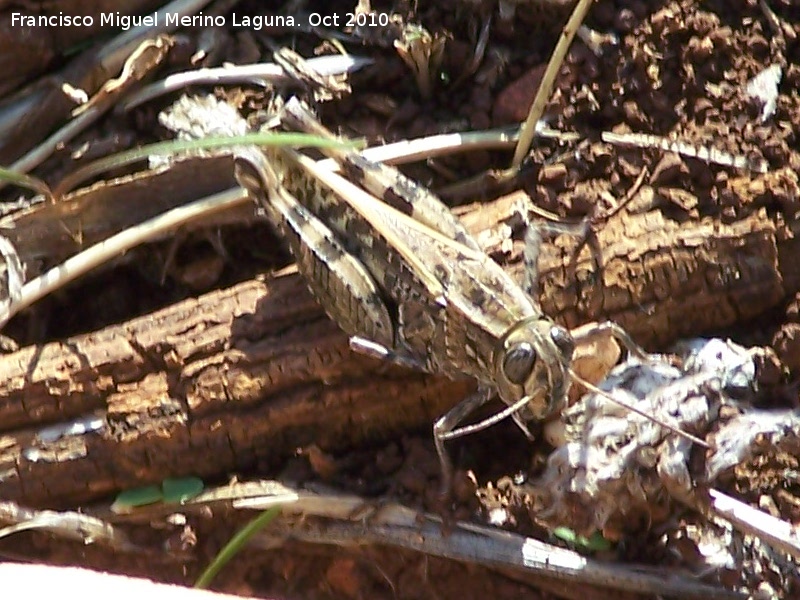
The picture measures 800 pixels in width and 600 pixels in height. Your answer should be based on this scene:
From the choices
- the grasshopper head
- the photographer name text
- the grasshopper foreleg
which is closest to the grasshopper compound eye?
the grasshopper head

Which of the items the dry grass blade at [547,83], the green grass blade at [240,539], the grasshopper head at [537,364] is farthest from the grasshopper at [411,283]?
the green grass blade at [240,539]

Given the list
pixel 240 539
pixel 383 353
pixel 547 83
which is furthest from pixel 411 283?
pixel 240 539

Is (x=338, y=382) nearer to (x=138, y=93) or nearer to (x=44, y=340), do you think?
(x=44, y=340)

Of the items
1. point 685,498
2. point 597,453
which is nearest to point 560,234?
point 597,453

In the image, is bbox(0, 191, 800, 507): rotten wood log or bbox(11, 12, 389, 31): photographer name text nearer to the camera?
bbox(0, 191, 800, 507): rotten wood log

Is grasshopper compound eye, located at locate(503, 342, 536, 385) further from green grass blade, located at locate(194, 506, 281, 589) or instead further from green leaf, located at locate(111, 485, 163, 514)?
green leaf, located at locate(111, 485, 163, 514)

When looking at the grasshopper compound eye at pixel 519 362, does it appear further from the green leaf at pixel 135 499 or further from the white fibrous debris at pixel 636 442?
the green leaf at pixel 135 499
